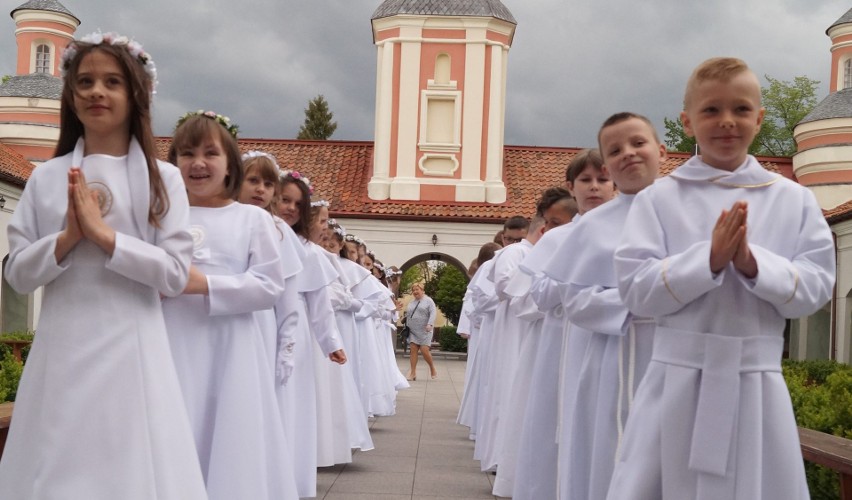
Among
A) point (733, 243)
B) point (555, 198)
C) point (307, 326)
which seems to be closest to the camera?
point (733, 243)

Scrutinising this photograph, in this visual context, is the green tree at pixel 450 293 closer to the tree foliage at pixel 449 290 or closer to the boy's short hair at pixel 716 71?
the tree foliage at pixel 449 290

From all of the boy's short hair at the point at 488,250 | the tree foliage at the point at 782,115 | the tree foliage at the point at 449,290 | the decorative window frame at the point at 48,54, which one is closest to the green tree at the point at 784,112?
the tree foliage at the point at 782,115

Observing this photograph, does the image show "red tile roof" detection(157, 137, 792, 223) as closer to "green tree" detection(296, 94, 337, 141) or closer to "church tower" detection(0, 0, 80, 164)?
"church tower" detection(0, 0, 80, 164)

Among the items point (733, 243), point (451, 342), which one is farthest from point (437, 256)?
point (733, 243)

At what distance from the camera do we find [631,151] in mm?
5555

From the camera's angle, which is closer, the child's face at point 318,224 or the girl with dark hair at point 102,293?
the girl with dark hair at point 102,293

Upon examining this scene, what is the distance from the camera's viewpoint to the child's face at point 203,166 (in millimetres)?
5848

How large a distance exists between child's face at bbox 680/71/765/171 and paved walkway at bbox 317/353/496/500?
17.2 feet

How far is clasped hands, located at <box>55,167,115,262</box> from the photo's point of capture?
421 centimetres

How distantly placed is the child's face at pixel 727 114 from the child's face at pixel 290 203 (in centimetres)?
445

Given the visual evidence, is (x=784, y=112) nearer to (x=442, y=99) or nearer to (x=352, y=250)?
(x=442, y=99)

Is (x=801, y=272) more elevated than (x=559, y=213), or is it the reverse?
(x=559, y=213)

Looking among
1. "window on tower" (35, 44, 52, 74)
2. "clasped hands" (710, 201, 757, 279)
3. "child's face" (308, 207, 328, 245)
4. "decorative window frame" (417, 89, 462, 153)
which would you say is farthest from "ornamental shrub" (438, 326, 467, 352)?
"clasped hands" (710, 201, 757, 279)

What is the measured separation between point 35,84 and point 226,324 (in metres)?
37.9
